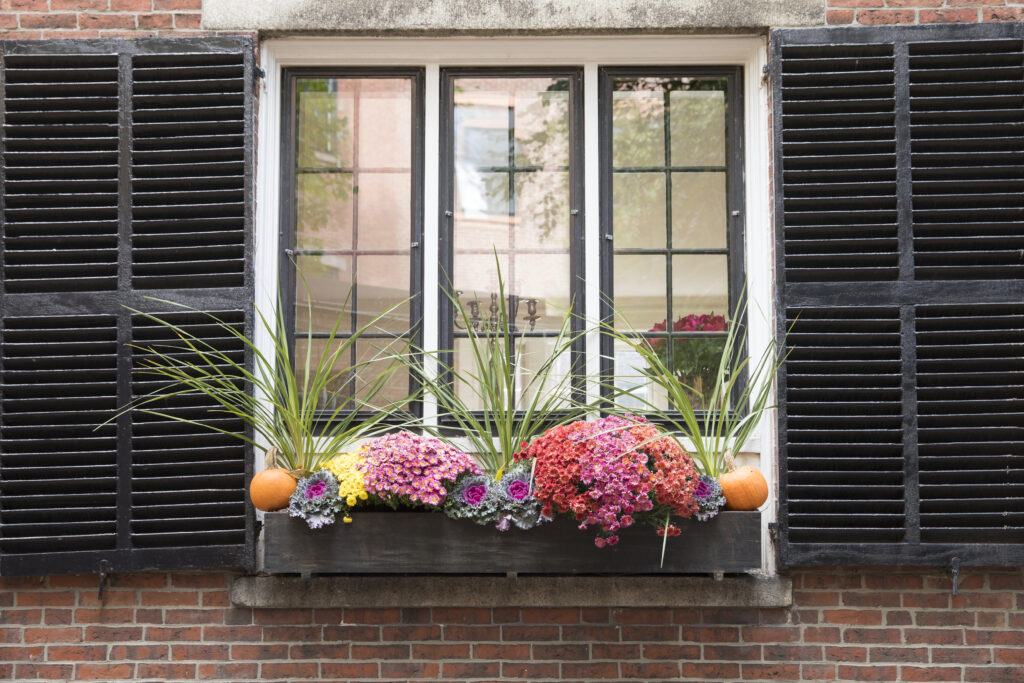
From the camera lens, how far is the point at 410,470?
3.14 metres

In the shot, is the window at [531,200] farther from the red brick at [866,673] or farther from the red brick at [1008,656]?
the red brick at [1008,656]

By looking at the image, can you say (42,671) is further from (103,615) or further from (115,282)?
(115,282)

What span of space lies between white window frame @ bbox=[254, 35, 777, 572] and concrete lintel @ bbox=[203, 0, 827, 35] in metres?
0.11

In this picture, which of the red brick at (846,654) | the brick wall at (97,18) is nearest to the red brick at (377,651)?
the red brick at (846,654)

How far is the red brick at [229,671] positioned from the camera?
Answer: 3453mm

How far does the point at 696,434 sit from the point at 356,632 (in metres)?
1.58

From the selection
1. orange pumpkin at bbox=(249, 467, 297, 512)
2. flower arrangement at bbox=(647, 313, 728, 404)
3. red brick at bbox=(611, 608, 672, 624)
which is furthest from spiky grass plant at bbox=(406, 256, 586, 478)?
red brick at bbox=(611, 608, 672, 624)

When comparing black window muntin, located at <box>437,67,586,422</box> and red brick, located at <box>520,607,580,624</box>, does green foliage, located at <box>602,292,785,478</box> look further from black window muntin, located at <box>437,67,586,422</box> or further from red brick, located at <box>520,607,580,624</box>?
red brick, located at <box>520,607,580,624</box>

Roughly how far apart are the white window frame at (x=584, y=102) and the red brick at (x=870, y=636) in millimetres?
762

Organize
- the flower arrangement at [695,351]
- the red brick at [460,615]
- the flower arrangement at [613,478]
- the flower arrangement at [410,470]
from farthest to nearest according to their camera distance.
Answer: the flower arrangement at [695,351] < the red brick at [460,615] < the flower arrangement at [410,470] < the flower arrangement at [613,478]

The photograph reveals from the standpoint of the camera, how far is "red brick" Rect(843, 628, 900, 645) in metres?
3.41

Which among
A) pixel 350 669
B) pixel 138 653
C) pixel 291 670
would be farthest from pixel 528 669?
pixel 138 653

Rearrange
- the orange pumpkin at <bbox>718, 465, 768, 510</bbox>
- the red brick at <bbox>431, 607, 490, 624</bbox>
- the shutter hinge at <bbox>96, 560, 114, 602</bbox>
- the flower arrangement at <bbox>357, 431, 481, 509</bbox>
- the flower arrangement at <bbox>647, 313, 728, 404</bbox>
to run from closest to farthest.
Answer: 1. the flower arrangement at <bbox>357, 431, 481, 509</bbox>
2. the orange pumpkin at <bbox>718, 465, 768, 510</bbox>
3. the shutter hinge at <bbox>96, 560, 114, 602</bbox>
4. the red brick at <bbox>431, 607, 490, 624</bbox>
5. the flower arrangement at <bbox>647, 313, 728, 404</bbox>

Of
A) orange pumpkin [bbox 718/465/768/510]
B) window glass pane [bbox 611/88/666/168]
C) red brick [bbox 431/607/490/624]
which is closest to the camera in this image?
orange pumpkin [bbox 718/465/768/510]
